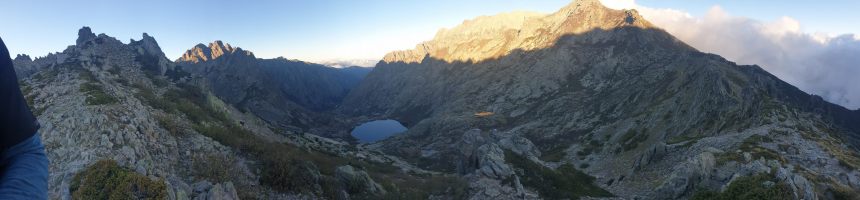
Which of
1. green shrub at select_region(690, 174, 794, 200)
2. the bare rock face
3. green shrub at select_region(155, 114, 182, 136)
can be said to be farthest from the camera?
green shrub at select_region(155, 114, 182, 136)

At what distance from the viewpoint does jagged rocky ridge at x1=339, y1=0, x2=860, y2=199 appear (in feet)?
104

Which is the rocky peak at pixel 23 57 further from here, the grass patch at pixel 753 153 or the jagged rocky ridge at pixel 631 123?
the grass patch at pixel 753 153

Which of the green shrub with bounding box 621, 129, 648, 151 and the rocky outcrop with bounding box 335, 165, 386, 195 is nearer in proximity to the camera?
the rocky outcrop with bounding box 335, 165, 386, 195

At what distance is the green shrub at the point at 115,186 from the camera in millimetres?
16459

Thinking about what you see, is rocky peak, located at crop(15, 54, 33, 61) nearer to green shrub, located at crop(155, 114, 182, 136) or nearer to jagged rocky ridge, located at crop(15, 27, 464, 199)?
jagged rocky ridge, located at crop(15, 27, 464, 199)

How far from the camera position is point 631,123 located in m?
79.6

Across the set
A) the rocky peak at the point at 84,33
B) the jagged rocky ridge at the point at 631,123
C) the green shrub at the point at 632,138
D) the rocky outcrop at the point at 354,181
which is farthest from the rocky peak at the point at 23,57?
the green shrub at the point at 632,138

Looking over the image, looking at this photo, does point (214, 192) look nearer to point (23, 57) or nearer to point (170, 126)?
point (170, 126)

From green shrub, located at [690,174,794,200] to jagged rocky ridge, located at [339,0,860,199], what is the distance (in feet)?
1.42

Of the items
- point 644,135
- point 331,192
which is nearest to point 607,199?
point 331,192

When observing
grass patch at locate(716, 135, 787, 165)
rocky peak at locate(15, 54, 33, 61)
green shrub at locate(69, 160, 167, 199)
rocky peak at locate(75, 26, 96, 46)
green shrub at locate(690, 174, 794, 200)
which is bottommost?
green shrub at locate(69, 160, 167, 199)

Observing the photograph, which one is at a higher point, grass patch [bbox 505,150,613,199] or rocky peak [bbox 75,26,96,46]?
rocky peak [bbox 75,26,96,46]

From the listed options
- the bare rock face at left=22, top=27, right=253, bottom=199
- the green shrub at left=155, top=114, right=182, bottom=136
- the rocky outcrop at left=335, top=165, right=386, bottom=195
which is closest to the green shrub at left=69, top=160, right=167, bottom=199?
the bare rock face at left=22, top=27, right=253, bottom=199

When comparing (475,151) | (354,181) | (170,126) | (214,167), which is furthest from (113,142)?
(475,151)
